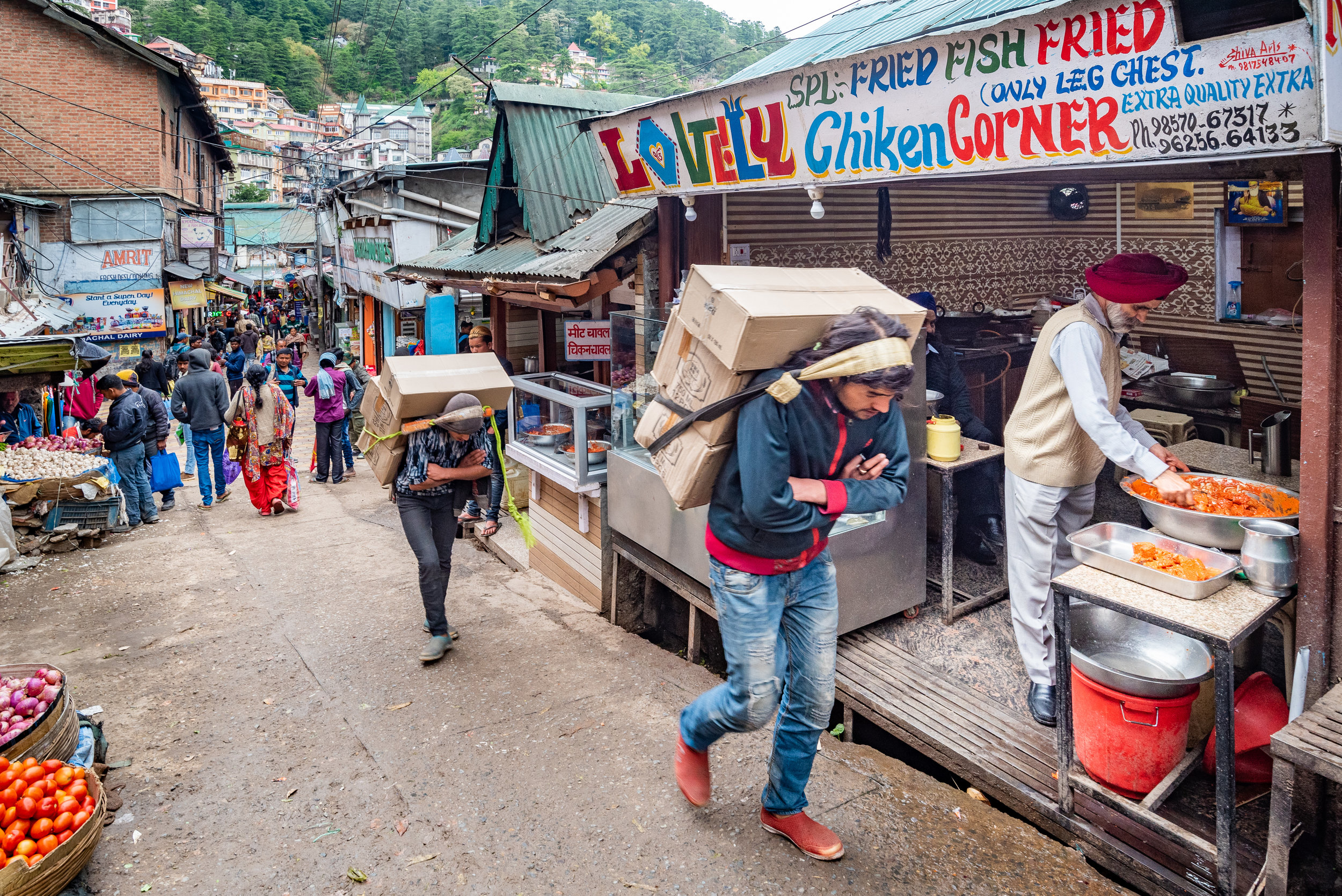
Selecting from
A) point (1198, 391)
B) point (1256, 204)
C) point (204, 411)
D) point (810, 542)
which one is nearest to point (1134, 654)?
point (810, 542)

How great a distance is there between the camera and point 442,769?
4207mm

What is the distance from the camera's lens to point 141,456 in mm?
9789

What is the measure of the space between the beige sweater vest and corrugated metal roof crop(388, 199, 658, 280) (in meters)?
4.77

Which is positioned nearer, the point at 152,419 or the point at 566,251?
the point at 566,251

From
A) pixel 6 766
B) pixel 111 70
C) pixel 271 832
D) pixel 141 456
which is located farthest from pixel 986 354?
pixel 111 70

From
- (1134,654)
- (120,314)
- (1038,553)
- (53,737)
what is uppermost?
(120,314)

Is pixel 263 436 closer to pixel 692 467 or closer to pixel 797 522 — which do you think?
pixel 692 467

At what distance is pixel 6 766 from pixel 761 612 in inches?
126

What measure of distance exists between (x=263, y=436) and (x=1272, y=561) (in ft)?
33.0

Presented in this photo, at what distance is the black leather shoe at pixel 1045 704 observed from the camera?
12.8 feet

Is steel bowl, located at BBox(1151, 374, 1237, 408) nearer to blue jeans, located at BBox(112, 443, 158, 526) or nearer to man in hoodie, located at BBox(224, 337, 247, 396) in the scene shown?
blue jeans, located at BBox(112, 443, 158, 526)

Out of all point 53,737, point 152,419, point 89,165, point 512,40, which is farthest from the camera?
point 512,40

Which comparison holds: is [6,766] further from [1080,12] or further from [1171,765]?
[1080,12]

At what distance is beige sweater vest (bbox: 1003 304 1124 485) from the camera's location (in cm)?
374
